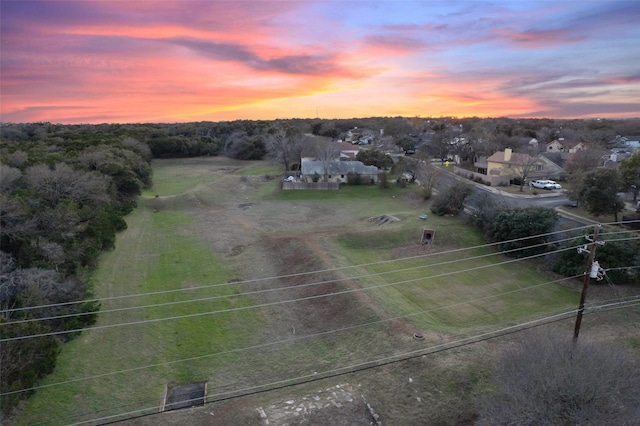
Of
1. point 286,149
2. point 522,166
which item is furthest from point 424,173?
point 286,149

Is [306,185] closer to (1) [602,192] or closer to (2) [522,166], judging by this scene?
(2) [522,166]

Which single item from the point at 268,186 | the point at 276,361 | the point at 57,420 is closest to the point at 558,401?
the point at 276,361

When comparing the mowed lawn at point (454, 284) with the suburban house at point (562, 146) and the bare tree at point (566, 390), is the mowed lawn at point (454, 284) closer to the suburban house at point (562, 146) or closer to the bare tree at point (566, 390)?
the bare tree at point (566, 390)

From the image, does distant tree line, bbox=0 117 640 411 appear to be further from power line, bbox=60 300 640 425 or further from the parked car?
the parked car

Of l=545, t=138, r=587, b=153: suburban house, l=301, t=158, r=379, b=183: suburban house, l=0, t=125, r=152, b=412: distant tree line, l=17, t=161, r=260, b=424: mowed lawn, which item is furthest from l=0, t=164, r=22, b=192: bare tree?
l=545, t=138, r=587, b=153: suburban house

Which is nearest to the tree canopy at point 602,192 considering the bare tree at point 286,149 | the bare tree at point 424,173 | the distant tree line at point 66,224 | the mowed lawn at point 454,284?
the distant tree line at point 66,224
